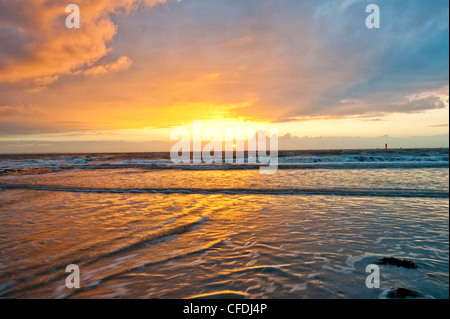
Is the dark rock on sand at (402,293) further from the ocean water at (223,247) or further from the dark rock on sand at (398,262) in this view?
the dark rock on sand at (398,262)

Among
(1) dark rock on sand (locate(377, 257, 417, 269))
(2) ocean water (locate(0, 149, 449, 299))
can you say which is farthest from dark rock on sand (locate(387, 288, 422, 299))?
(1) dark rock on sand (locate(377, 257, 417, 269))

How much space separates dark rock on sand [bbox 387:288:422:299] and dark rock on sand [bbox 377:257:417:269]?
34.4 inches

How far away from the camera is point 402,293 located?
3576 millimetres

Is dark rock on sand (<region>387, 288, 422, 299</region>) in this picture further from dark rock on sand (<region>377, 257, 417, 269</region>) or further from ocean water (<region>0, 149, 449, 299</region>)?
dark rock on sand (<region>377, 257, 417, 269</region>)

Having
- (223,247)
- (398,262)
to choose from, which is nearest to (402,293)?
(398,262)

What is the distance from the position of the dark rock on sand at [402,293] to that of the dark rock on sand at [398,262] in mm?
873

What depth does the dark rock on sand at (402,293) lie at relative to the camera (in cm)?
353

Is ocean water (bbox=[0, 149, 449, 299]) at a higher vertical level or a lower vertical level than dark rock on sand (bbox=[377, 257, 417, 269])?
lower

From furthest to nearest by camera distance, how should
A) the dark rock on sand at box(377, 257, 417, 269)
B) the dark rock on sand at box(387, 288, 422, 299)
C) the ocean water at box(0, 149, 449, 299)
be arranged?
the dark rock on sand at box(377, 257, 417, 269)
the ocean water at box(0, 149, 449, 299)
the dark rock on sand at box(387, 288, 422, 299)

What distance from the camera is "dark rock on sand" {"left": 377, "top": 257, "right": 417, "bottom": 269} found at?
4388 mm

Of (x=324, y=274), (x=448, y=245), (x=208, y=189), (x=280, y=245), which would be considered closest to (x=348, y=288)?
(x=324, y=274)

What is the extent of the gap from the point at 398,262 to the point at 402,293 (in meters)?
1.07

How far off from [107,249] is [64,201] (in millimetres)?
6729

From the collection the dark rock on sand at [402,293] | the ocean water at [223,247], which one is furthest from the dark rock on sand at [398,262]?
the dark rock on sand at [402,293]
